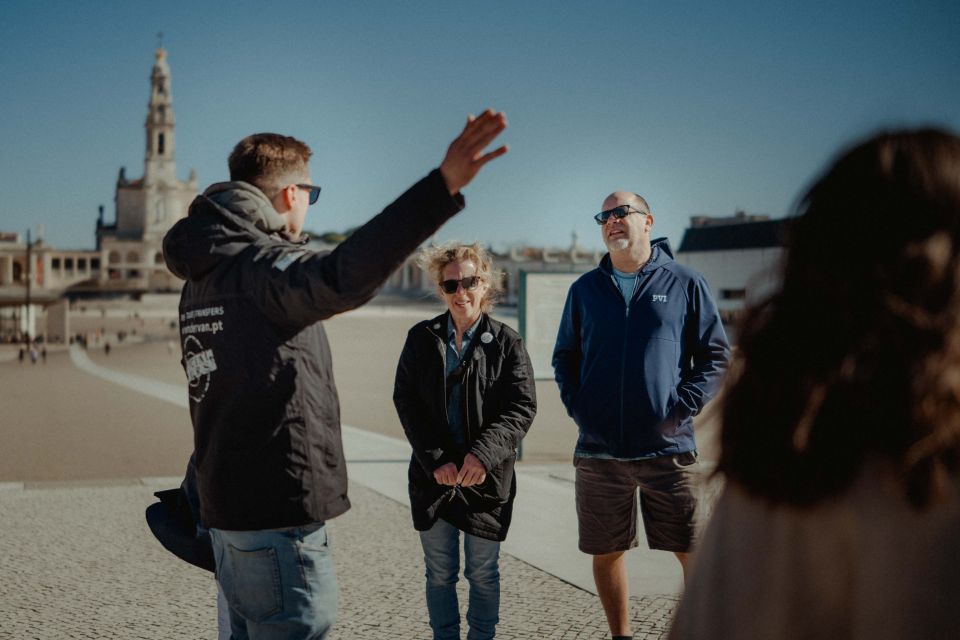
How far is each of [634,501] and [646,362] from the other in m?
0.64

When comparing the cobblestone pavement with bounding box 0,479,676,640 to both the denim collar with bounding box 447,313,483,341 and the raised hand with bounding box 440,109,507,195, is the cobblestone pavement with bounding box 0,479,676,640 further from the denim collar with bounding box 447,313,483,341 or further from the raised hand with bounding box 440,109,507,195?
the raised hand with bounding box 440,109,507,195

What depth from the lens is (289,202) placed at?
2.57 metres

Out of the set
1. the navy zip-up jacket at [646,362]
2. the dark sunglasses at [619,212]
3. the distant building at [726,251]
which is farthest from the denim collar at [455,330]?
the distant building at [726,251]

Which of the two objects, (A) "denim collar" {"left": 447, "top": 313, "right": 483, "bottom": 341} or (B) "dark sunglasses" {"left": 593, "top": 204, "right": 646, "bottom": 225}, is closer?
(A) "denim collar" {"left": 447, "top": 313, "right": 483, "bottom": 341}

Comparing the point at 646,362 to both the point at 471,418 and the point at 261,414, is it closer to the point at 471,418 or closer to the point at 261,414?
the point at 471,418

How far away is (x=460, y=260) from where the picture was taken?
12.6ft

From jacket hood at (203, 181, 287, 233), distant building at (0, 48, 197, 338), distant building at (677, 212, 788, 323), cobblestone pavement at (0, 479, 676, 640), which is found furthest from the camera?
distant building at (0, 48, 197, 338)

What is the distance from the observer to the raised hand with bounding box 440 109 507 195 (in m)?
1.96

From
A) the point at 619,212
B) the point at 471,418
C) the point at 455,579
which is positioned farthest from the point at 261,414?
the point at 619,212

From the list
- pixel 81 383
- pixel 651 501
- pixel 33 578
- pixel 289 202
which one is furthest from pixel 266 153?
pixel 81 383

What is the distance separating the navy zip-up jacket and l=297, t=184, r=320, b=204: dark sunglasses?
63.3 inches

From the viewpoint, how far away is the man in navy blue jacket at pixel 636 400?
3701mm

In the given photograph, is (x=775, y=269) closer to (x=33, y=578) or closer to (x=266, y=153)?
(x=266, y=153)

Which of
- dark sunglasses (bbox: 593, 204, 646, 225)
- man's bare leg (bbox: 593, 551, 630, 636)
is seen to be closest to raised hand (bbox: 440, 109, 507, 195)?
dark sunglasses (bbox: 593, 204, 646, 225)
